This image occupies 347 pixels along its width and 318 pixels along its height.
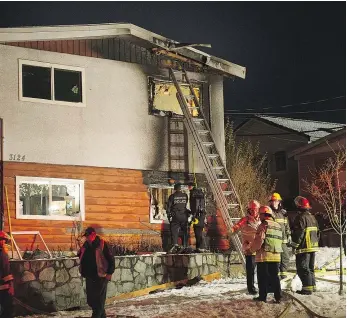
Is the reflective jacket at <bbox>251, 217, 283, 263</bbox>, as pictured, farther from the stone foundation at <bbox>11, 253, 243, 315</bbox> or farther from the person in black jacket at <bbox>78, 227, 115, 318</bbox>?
the stone foundation at <bbox>11, 253, 243, 315</bbox>

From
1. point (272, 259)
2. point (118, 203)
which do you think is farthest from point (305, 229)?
point (118, 203)

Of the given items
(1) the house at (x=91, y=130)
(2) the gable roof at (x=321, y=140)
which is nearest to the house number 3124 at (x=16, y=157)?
(1) the house at (x=91, y=130)

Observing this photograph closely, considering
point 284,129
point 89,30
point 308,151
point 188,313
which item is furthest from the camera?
point 284,129

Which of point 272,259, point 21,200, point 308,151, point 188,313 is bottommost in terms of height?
point 188,313

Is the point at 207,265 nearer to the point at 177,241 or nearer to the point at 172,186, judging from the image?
the point at 177,241

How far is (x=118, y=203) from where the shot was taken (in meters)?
18.6

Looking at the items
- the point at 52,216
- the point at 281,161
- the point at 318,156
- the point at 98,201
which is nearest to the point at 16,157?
the point at 52,216

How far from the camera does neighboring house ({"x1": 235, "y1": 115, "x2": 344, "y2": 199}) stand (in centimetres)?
3781

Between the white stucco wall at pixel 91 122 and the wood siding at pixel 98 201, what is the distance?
0.25 m

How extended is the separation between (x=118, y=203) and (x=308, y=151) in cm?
1657

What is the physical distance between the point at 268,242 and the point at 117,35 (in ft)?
28.2

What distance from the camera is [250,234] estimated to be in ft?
43.3

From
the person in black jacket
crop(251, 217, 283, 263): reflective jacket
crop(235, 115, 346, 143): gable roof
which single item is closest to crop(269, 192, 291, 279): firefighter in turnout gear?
crop(251, 217, 283, 263): reflective jacket

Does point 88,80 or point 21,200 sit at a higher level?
point 88,80
